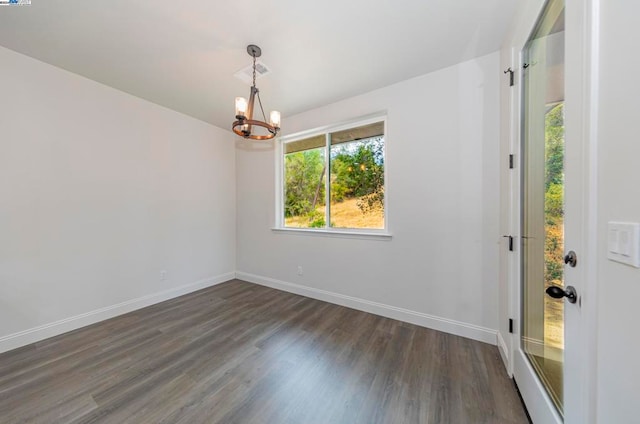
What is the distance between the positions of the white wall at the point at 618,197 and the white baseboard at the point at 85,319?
12.8 ft

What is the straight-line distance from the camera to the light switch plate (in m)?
0.60

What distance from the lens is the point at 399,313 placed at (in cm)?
246

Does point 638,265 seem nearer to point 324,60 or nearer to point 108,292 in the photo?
point 324,60

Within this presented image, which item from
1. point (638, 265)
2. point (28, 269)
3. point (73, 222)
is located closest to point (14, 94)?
point (73, 222)

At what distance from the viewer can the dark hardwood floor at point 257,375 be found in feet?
4.49

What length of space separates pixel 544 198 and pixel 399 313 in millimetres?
1775

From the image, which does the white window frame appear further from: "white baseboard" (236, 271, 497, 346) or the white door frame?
the white door frame

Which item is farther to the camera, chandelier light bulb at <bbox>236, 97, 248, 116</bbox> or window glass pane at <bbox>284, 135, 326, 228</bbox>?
window glass pane at <bbox>284, 135, 326, 228</bbox>

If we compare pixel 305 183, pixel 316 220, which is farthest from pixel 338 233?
pixel 305 183

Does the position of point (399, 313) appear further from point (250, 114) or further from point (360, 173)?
point (250, 114)

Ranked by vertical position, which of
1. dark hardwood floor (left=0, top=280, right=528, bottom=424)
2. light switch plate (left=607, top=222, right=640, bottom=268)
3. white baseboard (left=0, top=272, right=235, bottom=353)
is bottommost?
dark hardwood floor (left=0, top=280, right=528, bottom=424)
